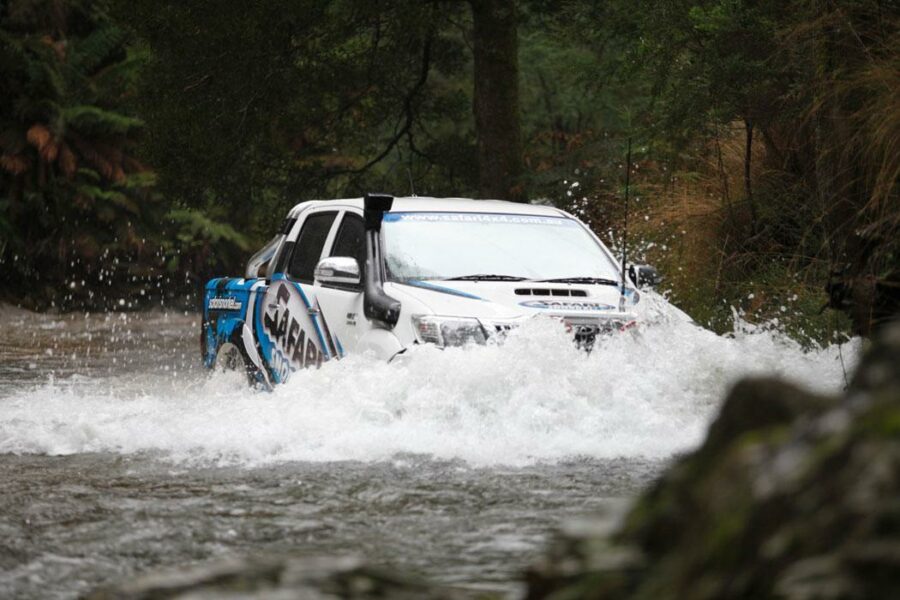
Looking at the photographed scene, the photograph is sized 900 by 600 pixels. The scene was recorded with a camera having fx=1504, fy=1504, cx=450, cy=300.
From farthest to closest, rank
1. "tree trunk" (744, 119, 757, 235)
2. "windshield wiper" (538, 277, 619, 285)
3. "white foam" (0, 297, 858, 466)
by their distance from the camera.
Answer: "tree trunk" (744, 119, 757, 235) < "windshield wiper" (538, 277, 619, 285) < "white foam" (0, 297, 858, 466)

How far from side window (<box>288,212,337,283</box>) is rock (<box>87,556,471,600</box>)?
6922 mm

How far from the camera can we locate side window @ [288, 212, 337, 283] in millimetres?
10469

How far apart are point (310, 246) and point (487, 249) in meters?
1.55

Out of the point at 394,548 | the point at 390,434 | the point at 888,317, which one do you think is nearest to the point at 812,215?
the point at 888,317

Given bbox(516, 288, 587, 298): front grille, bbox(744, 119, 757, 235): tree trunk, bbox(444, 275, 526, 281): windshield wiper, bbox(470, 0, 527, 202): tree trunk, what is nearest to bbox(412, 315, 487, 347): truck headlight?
bbox(516, 288, 587, 298): front grille

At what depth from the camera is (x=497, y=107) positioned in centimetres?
1962

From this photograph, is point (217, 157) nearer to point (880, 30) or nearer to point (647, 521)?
point (880, 30)

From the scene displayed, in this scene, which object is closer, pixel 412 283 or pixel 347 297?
pixel 412 283

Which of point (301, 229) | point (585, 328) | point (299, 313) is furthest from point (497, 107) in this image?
point (585, 328)

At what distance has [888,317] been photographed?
26.8 feet

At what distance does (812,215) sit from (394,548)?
8.33 m

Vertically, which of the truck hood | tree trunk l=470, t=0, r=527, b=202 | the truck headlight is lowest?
the truck headlight

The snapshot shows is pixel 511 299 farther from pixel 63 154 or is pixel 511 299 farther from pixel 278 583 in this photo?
pixel 63 154

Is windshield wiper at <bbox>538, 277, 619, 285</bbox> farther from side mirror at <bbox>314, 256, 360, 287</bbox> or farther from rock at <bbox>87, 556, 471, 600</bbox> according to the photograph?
rock at <bbox>87, 556, 471, 600</bbox>
